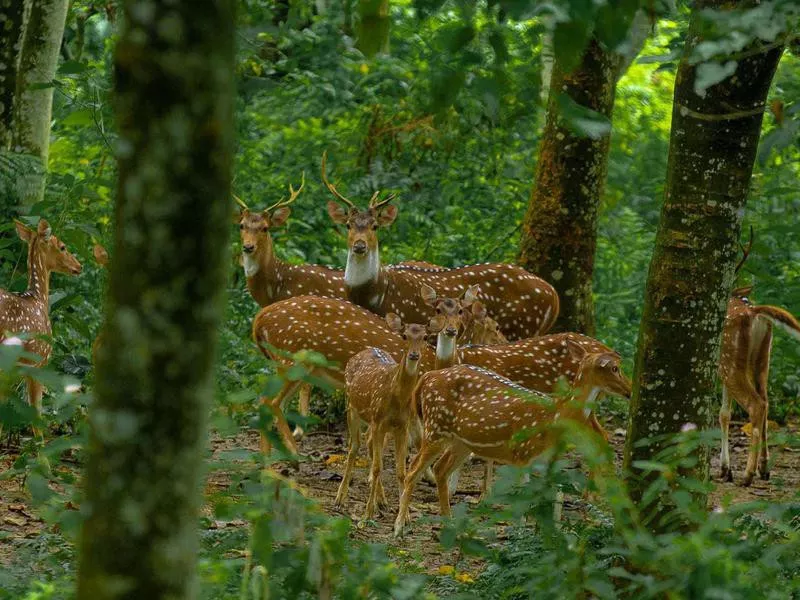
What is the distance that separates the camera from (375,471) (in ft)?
26.4

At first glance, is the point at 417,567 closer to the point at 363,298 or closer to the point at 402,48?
the point at 363,298

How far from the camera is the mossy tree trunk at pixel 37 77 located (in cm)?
991

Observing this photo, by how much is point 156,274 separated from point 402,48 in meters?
15.7

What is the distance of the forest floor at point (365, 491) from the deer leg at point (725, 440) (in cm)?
7

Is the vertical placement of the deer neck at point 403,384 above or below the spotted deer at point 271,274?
below

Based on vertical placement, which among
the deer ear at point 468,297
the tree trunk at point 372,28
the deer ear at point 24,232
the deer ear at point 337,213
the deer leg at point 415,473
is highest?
the tree trunk at point 372,28

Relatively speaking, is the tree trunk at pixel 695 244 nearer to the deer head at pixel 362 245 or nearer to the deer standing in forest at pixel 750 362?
the deer standing in forest at pixel 750 362

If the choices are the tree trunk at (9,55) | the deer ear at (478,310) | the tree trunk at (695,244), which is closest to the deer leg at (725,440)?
the deer ear at (478,310)

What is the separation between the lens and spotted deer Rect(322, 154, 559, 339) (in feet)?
32.9

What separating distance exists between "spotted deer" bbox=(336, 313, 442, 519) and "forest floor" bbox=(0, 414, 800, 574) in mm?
197

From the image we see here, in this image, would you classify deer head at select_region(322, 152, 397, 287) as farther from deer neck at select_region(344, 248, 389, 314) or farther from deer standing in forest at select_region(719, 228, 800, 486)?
deer standing in forest at select_region(719, 228, 800, 486)

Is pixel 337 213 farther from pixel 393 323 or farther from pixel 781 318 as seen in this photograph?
pixel 781 318

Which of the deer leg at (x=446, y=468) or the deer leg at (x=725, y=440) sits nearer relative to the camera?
the deer leg at (x=446, y=468)

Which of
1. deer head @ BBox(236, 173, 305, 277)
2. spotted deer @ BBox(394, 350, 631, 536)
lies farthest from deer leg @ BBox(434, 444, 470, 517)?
deer head @ BBox(236, 173, 305, 277)
